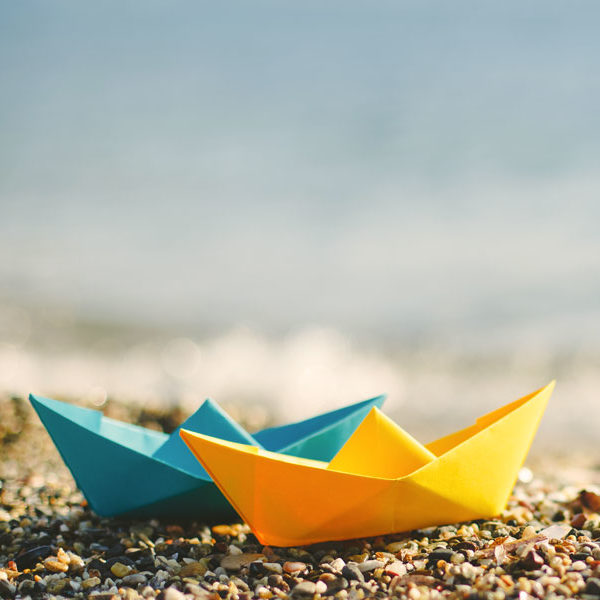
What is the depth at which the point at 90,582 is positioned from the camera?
2512mm

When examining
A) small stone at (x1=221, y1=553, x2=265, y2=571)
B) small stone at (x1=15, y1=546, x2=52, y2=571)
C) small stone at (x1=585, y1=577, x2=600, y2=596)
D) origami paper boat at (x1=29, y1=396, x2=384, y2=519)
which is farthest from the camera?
origami paper boat at (x1=29, y1=396, x2=384, y2=519)

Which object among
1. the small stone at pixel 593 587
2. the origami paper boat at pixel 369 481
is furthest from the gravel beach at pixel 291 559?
the origami paper boat at pixel 369 481

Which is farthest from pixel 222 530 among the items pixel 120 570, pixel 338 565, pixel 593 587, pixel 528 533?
pixel 593 587

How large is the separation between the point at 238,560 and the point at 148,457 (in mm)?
643

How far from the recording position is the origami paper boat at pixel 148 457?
293cm

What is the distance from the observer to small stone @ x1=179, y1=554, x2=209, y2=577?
2.53 m

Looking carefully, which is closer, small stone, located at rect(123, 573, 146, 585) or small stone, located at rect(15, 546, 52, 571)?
small stone, located at rect(123, 573, 146, 585)

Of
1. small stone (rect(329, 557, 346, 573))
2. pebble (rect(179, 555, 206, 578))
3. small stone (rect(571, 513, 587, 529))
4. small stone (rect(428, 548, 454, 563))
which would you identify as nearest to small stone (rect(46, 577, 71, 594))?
pebble (rect(179, 555, 206, 578))

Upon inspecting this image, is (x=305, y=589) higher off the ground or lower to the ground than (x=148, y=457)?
lower

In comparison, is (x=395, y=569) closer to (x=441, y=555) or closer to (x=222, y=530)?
(x=441, y=555)

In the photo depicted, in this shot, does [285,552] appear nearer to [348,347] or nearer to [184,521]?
[184,521]

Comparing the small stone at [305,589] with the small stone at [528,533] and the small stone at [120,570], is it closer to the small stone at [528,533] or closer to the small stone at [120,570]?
the small stone at [120,570]

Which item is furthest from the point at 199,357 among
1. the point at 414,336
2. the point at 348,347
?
the point at 414,336

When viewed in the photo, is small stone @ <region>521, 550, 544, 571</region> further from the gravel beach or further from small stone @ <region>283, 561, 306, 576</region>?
small stone @ <region>283, 561, 306, 576</region>
